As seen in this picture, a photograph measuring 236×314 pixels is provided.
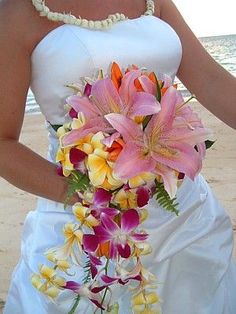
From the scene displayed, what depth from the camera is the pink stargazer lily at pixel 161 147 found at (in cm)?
154

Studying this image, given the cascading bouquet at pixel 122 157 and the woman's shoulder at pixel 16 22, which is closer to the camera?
the cascading bouquet at pixel 122 157

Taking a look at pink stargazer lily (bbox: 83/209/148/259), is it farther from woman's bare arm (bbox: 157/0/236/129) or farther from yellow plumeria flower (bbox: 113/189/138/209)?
woman's bare arm (bbox: 157/0/236/129)

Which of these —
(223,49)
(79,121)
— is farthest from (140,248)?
(223,49)

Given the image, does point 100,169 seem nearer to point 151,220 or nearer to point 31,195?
point 151,220

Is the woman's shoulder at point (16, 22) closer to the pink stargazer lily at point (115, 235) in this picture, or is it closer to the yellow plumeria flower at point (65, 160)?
the yellow plumeria flower at point (65, 160)

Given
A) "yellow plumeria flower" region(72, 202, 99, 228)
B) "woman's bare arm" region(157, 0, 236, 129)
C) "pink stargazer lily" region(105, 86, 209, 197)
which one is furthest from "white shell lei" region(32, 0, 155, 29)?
"yellow plumeria flower" region(72, 202, 99, 228)

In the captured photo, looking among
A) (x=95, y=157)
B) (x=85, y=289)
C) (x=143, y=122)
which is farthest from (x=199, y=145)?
(x=85, y=289)

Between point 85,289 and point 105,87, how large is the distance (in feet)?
1.64

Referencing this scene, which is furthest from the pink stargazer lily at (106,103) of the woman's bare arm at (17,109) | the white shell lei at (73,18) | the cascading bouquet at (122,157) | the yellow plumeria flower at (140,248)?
the white shell lei at (73,18)

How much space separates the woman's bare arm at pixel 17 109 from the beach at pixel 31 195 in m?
1.96

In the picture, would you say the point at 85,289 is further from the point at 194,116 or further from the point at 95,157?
the point at 194,116

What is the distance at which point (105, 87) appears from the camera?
→ 1612 mm

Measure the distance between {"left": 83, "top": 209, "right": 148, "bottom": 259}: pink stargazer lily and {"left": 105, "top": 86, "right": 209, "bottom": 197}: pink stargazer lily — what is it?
0.11 m

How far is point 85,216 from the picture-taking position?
162cm
